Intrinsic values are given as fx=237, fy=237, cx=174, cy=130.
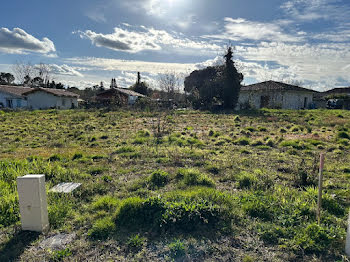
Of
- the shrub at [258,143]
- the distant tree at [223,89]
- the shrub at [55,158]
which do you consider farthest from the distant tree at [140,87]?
the shrub at [55,158]

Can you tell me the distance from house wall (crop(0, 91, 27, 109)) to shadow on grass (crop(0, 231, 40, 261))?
128 feet

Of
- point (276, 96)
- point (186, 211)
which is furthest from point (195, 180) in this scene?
point (276, 96)

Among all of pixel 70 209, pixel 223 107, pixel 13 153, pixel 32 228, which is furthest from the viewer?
pixel 223 107

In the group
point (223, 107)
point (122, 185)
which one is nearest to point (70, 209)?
point (122, 185)

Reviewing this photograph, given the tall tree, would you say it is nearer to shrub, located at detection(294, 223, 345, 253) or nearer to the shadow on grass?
shrub, located at detection(294, 223, 345, 253)

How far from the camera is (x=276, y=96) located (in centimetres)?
2781

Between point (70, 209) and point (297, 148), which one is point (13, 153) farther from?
point (297, 148)

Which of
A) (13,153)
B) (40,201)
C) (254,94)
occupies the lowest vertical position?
(13,153)

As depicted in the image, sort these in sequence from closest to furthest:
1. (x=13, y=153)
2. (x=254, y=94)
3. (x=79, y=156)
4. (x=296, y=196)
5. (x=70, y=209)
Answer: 1. (x=70, y=209)
2. (x=296, y=196)
3. (x=79, y=156)
4. (x=13, y=153)
5. (x=254, y=94)

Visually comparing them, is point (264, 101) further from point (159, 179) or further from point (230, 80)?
point (159, 179)

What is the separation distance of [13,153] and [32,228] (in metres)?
5.66

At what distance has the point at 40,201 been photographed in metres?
3.07

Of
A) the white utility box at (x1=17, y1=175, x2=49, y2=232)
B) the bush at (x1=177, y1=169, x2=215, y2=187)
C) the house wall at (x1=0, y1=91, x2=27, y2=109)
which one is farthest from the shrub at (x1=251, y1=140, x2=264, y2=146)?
the house wall at (x1=0, y1=91, x2=27, y2=109)

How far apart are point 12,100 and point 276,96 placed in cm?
3723
